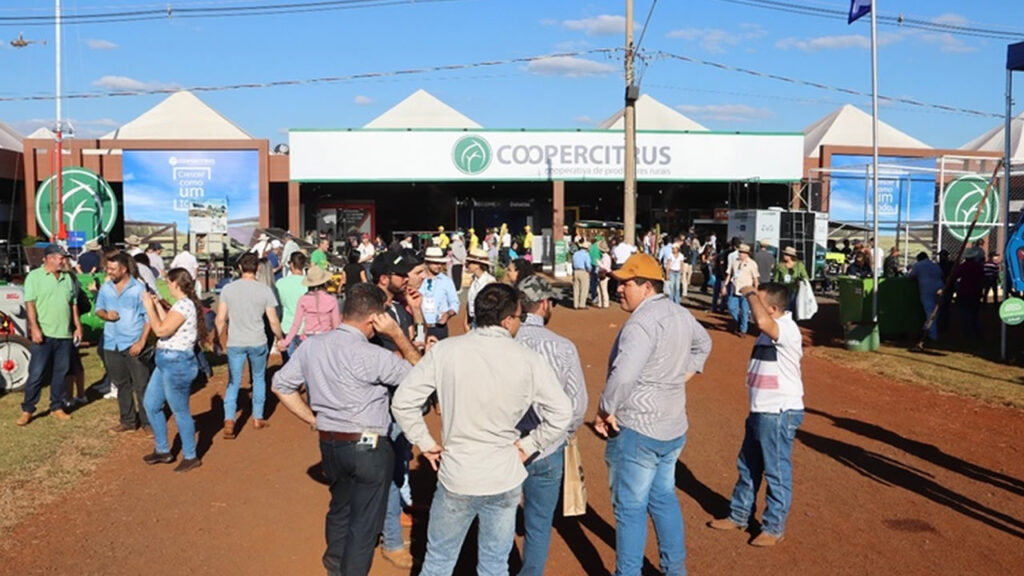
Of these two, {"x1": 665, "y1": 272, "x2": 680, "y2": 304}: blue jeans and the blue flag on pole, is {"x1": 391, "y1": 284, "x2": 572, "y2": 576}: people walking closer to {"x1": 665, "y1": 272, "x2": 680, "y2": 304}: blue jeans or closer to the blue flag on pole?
the blue flag on pole

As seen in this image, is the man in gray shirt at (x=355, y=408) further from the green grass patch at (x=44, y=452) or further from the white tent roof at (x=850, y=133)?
the white tent roof at (x=850, y=133)

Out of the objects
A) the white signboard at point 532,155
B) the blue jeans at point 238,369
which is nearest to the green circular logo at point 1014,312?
the blue jeans at point 238,369

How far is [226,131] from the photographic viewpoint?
39.4m

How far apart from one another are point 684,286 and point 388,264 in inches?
696

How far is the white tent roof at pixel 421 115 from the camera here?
3988cm

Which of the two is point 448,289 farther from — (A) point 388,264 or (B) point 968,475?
(B) point 968,475

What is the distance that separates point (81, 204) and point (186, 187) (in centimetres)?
336

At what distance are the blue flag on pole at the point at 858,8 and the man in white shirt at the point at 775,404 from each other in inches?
382

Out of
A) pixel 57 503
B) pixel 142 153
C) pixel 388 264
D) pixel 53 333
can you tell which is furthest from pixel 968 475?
pixel 142 153

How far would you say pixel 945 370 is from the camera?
42.5ft

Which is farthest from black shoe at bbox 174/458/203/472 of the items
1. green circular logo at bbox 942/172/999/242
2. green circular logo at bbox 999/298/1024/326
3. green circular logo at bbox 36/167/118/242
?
green circular logo at bbox 36/167/118/242

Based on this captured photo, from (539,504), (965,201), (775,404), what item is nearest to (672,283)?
(965,201)

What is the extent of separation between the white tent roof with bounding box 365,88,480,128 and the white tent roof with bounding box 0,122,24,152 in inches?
577

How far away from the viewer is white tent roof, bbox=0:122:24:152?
36.7 meters
